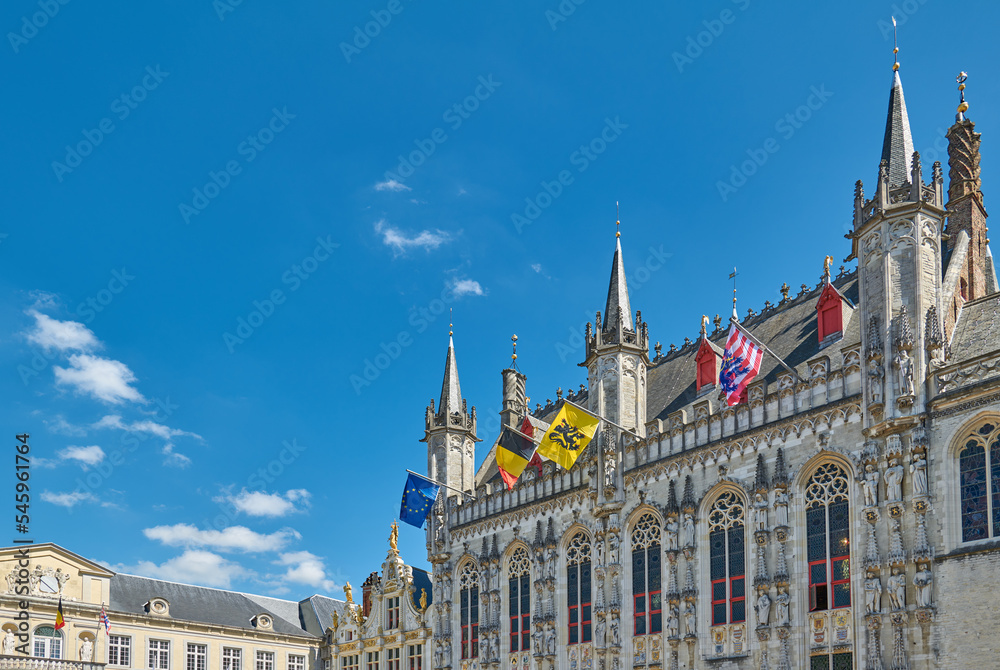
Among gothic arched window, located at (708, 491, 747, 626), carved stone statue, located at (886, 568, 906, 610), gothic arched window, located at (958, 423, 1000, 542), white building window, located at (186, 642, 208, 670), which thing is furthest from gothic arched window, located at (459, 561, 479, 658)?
gothic arched window, located at (958, 423, 1000, 542)

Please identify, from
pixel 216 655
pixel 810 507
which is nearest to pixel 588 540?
pixel 810 507

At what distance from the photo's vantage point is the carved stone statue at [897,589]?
29906mm

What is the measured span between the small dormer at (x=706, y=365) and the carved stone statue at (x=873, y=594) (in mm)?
13014

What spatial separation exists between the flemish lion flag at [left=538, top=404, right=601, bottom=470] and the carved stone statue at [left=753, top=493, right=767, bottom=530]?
24.4 ft

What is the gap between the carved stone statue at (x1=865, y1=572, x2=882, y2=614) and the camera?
100 feet

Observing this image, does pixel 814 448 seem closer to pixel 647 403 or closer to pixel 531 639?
pixel 647 403

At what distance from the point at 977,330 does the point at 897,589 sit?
31.3 ft

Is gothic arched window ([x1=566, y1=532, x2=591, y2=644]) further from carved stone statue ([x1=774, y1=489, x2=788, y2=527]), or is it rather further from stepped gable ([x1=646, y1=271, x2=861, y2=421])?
carved stone statue ([x1=774, y1=489, x2=788, y2=527])

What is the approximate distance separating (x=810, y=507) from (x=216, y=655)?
39.8 metres

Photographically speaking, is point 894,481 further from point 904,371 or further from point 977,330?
point 977,330

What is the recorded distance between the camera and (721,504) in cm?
3716

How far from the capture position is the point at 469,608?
48.3 metres

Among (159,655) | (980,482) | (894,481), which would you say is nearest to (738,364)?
(894,481)

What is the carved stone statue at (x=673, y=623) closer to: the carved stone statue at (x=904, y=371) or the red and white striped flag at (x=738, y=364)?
the red and white striped flag at (x=738, y=364)
